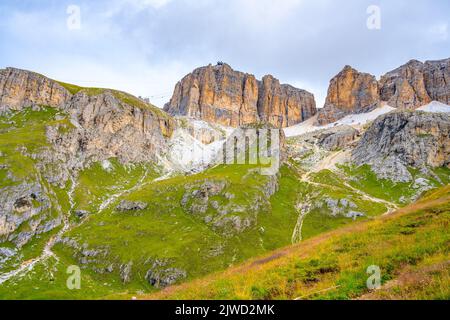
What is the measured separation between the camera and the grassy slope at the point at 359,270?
540 inches

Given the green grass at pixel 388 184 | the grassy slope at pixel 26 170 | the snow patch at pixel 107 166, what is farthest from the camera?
the snow patch at pixel 107 166

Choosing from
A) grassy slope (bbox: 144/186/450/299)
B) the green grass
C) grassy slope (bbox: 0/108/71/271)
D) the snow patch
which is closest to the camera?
grassy slope (bbox: 144/186/450/299)

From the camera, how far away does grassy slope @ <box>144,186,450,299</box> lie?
45.0 feet

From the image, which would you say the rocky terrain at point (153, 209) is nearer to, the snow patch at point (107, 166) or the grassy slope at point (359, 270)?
the snow patch at point (107, 166)

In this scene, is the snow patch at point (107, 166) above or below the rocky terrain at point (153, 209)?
above

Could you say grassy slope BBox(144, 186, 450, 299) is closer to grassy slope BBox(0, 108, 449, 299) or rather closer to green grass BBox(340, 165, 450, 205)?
grassy slope BBox(0, 108, 449, 299)

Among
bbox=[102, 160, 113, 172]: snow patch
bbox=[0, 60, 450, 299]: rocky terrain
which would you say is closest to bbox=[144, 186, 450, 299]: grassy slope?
bbox=[0, 60, 450, 299]: rocky terrain

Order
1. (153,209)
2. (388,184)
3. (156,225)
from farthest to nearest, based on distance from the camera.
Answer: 1. (388,184)
2. (153,209)
3. (156,225)

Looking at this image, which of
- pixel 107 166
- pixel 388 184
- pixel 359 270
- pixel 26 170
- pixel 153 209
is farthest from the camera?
pixel 107 166

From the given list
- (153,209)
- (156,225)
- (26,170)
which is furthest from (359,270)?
(26,170)

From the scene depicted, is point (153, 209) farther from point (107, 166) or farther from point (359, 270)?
point (359, 270)

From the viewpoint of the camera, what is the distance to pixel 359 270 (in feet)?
56.9

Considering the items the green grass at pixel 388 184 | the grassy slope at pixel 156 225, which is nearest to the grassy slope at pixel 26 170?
the grassy slope at pixel 156 225
